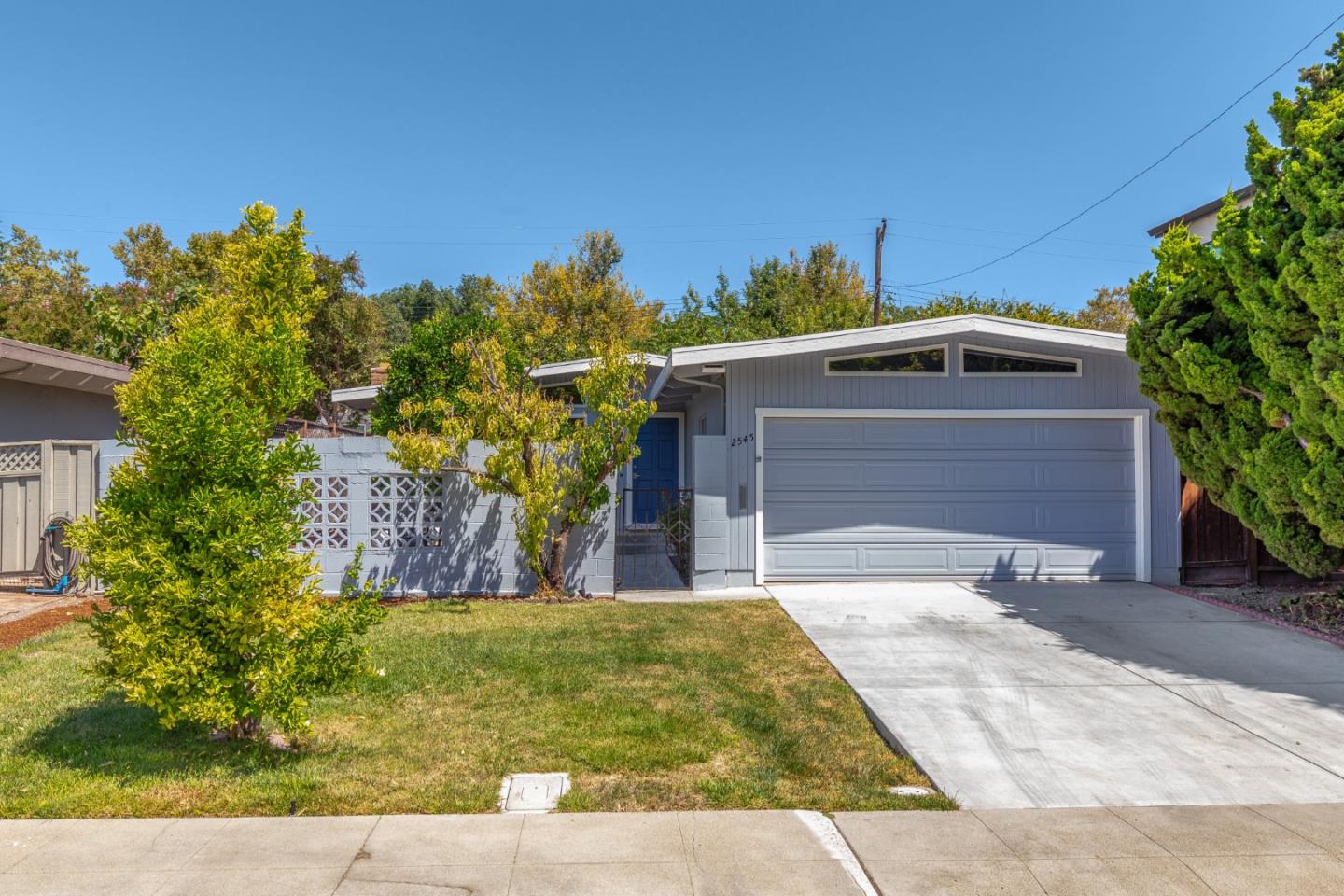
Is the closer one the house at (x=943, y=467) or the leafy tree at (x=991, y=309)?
the house at (x=943, y=467)

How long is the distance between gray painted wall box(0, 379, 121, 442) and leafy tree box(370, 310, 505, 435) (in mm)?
3553

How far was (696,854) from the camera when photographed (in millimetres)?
3242

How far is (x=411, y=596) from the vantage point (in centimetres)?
905

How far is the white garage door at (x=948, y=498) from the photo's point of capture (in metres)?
9.98

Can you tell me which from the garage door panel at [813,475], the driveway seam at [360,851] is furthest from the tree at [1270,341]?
the driveway seam at [360,851]

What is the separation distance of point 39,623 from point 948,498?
985 centimetres

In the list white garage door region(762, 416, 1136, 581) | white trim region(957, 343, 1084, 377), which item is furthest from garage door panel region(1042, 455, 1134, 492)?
white trim region(957, 343, 1084, 377)

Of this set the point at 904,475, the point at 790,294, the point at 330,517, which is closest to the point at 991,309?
the point at 790,294

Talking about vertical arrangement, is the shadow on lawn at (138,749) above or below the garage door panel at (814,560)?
below

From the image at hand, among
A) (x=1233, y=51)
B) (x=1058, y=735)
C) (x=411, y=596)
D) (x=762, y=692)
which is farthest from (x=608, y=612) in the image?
(x=1233, y=51)

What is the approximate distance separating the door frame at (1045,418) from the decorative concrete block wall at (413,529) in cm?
206

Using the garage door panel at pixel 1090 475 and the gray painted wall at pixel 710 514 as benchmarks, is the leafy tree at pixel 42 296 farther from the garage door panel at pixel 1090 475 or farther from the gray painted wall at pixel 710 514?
the garage door panel at pixel 1090 475

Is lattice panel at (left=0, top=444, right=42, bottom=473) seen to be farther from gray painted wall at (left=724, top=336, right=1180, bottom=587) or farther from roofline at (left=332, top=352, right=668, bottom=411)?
gray painted wall at (left=724, top=336, right=1180, bottom=587)

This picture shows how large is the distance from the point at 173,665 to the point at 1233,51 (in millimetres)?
17456
